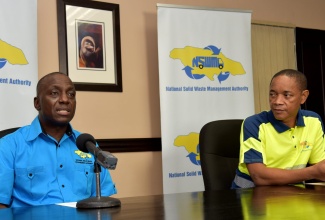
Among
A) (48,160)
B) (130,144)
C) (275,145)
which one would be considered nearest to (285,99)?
(275,145)

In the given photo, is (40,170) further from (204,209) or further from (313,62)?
(313,62)

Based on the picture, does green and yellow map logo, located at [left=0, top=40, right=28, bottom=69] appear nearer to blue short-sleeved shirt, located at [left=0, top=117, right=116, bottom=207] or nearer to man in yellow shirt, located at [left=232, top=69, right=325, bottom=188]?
blue short-sleeved shirt, located at [left=0, top=117, right=116, bottom=207]

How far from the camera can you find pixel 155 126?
4367mm

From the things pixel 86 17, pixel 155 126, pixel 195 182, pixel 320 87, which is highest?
pixel 86 17

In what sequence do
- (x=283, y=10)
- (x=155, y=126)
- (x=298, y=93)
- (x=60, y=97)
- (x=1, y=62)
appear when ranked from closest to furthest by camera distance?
(x=60, y=97) → (x=298, y=93) → (x=1, y=62) → (x=155, y=126) → (x=283, y=10)

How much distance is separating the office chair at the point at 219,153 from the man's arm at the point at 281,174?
0.18m

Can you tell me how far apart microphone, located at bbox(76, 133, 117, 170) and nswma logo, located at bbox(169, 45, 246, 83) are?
8.14ft

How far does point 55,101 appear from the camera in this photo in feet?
8.04

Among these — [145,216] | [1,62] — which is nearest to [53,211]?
[145,216]

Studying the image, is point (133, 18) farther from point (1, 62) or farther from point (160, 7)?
point (1, 62)

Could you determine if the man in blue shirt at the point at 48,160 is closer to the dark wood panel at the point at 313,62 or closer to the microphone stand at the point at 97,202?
the microphone stand at the point at 97,202

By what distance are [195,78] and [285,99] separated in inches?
59.1

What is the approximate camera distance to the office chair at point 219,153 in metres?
2.77

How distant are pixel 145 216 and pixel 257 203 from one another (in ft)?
1.43
